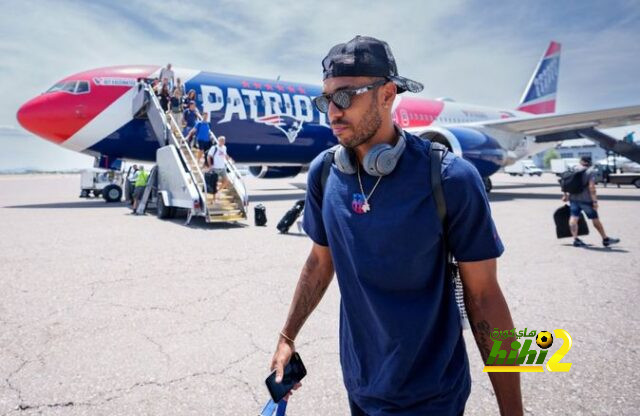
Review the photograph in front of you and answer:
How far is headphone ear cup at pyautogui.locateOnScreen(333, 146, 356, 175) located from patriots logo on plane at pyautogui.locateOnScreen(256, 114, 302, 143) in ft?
44.0

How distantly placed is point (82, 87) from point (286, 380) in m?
13.3

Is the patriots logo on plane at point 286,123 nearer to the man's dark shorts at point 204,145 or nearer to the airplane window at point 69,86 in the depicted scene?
the man's dark shorts at point 204,145

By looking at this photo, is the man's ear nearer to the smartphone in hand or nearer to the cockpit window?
the smartphone in hand

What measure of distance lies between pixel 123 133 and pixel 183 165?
3.84 meters

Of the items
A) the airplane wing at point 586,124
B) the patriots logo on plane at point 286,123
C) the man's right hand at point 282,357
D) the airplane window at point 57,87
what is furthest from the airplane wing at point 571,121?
the man's right hand at point 282,357

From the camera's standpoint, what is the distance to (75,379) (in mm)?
2621

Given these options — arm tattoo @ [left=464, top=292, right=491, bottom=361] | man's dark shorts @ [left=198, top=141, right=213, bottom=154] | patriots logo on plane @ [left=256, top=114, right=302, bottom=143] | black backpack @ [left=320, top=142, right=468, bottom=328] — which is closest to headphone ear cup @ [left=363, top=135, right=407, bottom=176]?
black backpack @ [left=320, top=142, right=468, bottom=328]

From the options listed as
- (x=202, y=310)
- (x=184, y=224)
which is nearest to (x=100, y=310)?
(x=202, y=310)

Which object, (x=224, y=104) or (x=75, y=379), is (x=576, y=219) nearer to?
(x=75, y=379)

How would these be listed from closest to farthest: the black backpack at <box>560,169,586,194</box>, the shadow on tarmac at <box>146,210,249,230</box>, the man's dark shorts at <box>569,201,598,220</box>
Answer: the man's dark shorts at <box>569,201,598,220</box>
the black backpack at <box>560,169,586,194</box>
the shadow on tarmac at <box>146,210,249,230</box>

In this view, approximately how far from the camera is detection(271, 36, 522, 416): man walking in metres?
1.21

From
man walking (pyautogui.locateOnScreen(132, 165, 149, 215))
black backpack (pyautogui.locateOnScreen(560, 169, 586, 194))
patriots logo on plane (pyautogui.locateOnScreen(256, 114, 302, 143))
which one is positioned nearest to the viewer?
black backpack (pyautogui.locateOnScreen(560, 169, 586, 194))

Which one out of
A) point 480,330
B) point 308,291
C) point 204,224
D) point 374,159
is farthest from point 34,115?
point 480,330

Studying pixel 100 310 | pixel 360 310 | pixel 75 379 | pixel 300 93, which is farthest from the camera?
pixel 300 93
